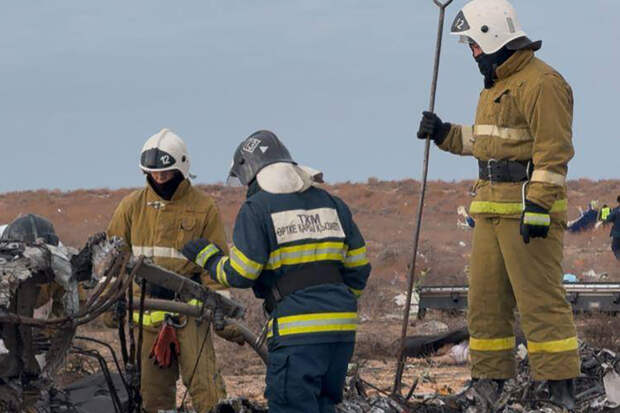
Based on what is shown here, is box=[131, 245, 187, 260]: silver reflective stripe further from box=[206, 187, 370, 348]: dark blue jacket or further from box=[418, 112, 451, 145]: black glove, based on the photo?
box=[418, 112, 451, 145]: black glove

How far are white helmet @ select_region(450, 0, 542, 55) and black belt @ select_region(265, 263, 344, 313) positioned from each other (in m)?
2.32

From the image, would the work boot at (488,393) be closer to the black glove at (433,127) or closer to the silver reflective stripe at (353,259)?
the black glove at (433,127)

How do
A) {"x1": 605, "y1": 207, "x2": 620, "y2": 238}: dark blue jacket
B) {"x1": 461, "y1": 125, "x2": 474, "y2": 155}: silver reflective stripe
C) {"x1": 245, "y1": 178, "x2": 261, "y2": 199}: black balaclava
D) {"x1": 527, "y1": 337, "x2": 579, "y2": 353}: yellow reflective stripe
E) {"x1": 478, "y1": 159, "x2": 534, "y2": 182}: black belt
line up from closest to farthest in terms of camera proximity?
{"x1": 245, "y1": 178, "x2": 261, "y2": 199}: black balaclava, {"x1": 527, "y1": 337, "x2": 579, "y2": 353}: yellow reflective stripe, {"x1": 478, "y1": 159, "x2": 534, "y2": 182}: black belt, {"x1": 461, "y1": 125, "x2": 474, "y2": 155}: silver reflective stripe, {"x1": 605, "y1": 207, "x2": 620, "y2": 238}: dark blue jacket

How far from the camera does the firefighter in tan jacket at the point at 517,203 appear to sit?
7180mm

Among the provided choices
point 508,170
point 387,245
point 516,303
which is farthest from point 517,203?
point 387,245

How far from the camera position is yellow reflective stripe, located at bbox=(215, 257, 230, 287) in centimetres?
591

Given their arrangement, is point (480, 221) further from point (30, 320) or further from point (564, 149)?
point (30, 320)

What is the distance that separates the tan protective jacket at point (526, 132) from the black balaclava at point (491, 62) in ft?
0.13

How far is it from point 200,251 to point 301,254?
68cm

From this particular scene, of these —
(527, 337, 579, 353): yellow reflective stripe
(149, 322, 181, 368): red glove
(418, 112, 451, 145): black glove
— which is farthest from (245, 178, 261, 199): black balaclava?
(527, 337, 579, 353): yellow reflective stripe

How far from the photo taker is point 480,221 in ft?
24.9

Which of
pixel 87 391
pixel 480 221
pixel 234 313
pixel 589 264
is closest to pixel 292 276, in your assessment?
pixel 234 313

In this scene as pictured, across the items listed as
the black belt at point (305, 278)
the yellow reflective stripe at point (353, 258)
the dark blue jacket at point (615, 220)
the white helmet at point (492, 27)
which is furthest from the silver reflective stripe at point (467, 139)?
the dark blue jacket at point (615, 220)

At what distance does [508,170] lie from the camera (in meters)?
7.42
